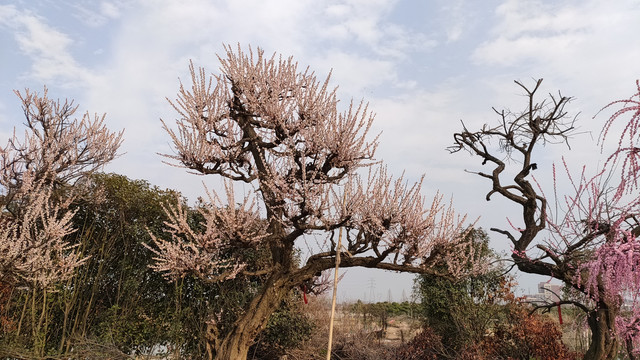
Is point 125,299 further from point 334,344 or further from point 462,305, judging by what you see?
point 462,305

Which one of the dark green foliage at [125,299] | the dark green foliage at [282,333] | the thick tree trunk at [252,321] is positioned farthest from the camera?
the dark green foliage at [282,333]

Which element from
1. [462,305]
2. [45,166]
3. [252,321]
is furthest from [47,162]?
[462,305]

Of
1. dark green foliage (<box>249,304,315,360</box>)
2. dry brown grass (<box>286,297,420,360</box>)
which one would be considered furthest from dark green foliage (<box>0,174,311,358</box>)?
dry brown grass (<box>286,297,420,360</box>)

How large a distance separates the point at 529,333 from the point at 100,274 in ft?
26.5

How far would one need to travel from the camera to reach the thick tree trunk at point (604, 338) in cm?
536

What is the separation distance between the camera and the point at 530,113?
696 cm

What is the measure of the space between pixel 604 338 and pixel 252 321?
432 centimetres

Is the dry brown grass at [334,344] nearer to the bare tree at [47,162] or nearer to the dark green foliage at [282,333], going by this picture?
the dark green foliage at [282,333]

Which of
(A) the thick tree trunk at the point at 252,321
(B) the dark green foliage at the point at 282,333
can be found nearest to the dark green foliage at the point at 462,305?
(B) the dark green foliage at the point at 282,333

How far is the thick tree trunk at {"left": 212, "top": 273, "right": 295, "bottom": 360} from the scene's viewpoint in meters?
6.81

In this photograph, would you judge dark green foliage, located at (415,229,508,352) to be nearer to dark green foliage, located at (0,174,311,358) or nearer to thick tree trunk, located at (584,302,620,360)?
dark green foliage, located at (0,174,311,358)

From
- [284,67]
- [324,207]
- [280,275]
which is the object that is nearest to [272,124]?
[284,67]

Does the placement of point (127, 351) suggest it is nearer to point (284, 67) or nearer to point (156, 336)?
point (156, 336)

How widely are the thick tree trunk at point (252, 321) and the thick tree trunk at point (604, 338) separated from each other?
3804mm
